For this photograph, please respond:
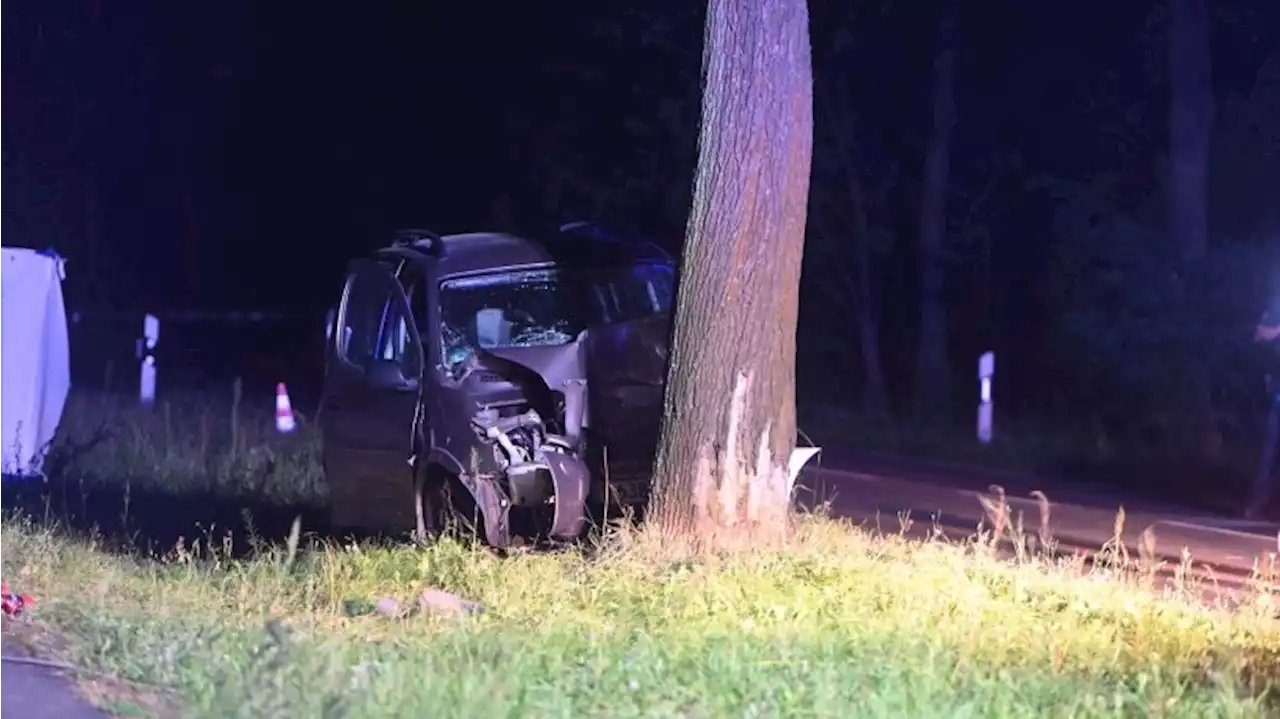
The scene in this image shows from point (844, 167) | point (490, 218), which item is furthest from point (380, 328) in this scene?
point (490, 218)

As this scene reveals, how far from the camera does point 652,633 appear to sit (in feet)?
23.9

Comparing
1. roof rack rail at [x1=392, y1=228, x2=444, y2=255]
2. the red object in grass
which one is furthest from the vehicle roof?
the red object in grass

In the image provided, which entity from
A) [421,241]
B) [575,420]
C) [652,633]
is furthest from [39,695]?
[421,241]

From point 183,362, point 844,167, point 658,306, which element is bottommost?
point 183,362

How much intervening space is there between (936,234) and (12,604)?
16.8m

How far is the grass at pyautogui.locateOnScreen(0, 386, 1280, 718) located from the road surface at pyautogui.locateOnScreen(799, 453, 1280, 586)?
5.17 ft

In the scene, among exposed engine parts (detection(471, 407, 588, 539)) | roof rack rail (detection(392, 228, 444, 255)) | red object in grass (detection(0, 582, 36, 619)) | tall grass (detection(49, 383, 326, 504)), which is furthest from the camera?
tall grass (detection(49, 383, 326, 504))

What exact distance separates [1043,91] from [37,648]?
18.2m

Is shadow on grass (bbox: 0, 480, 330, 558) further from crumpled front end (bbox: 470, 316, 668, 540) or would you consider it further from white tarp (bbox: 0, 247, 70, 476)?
crumpled front end (bbox: 470, 316, 668, 540)

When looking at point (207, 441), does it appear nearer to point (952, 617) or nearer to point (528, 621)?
point (528, 621)

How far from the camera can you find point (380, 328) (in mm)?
11203

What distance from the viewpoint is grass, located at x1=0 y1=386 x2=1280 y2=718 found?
20.2 ft

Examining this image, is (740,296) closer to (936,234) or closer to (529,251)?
(529,251)

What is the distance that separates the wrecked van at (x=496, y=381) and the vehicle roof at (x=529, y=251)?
0.5 inches
